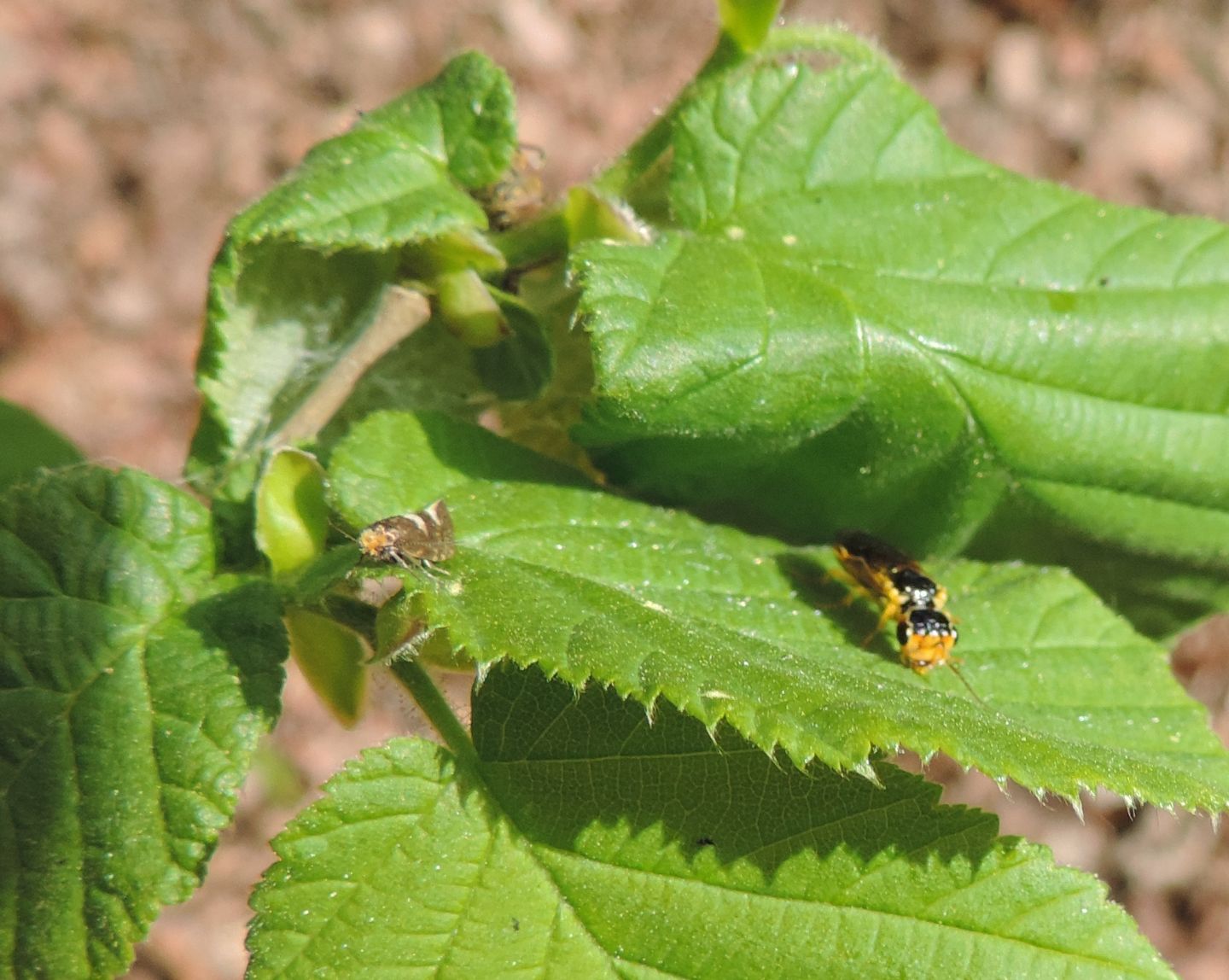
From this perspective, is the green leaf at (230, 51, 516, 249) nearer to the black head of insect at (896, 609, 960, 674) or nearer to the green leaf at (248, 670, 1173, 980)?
the green leaf at (248, 670, 1173, 980)

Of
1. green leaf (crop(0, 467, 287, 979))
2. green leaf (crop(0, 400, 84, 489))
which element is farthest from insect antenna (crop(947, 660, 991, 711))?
green leaf (crop(0, 400, 84, 489))

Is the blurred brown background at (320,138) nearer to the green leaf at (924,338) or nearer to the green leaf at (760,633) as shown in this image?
the green leaf at (924,338)

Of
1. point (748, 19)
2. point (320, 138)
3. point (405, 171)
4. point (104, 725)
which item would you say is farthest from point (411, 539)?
point (320, 138)

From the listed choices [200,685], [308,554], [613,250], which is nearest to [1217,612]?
[613,250]

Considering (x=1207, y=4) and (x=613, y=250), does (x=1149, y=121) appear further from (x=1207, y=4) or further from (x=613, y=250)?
(x=613, y=250)

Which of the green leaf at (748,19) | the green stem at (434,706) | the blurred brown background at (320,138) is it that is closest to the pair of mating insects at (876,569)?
the green stem at (434,706)

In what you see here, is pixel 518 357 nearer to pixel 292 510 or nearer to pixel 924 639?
pixel 292 510

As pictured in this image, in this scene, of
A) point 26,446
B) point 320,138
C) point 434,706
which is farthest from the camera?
point 320,138
